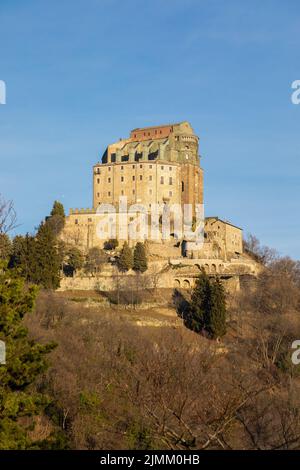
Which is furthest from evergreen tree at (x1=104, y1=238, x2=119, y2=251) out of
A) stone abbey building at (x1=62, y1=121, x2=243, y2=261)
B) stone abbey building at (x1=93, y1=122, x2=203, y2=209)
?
stone abbey building at (x1=93, y1=122, x2=203, y2=209)

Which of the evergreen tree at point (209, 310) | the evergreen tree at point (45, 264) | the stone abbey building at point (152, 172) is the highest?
the stone abbey building at point (152, 172)

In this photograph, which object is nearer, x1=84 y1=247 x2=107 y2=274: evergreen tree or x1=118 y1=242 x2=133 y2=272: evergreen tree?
x1=84 y1=247 x2=107 y2=274: evergreen tree

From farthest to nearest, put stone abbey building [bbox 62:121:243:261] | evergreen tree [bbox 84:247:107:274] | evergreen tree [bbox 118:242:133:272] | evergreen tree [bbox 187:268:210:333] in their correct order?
stone abbey building [bbox 62:121:243:261]
evergreen tree [bbox 118:242:133:272]
evergreen tree [bbox 84:247:107:274]
evergreen tree [bbox 187:268:210:333]

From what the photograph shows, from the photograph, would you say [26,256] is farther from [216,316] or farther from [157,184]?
[157,184]

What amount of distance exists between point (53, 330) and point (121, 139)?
52840 millimetres

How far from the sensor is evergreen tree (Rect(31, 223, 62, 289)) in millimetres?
60250

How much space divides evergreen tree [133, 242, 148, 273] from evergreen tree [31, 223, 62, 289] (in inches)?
409

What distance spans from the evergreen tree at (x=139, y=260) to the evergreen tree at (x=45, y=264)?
34.1 ft

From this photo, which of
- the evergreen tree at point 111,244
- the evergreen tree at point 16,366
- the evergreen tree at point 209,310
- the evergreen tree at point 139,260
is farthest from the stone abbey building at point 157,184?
the evergreen tree at point 16,366

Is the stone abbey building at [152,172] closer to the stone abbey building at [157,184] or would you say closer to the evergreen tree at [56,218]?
the stone abbey building at [157,184]

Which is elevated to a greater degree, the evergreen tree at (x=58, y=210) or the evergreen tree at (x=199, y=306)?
the evergreen tree at (x=58, y=210)

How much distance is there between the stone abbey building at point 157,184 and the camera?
79.1m

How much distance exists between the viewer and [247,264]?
7569 cm

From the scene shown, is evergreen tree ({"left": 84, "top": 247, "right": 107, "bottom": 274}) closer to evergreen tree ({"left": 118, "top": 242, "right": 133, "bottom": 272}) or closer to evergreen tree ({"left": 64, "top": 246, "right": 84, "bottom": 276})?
evergreen tree ({"left": 64, "top": 246, "right": 84, "bottom": 276})
